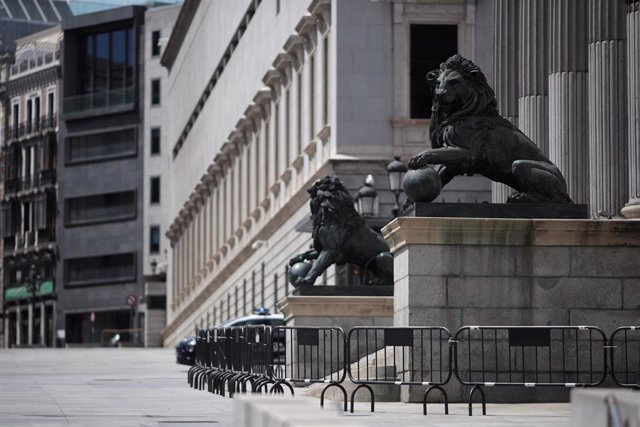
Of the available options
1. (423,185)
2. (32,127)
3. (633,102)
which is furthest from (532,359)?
(32,127)

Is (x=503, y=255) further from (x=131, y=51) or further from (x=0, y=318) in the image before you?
(x=0, y=318)

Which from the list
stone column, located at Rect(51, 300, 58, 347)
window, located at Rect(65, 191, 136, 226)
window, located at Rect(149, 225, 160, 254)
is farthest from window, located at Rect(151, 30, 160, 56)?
stone column, located at Rect(51, 300, 58, 347)

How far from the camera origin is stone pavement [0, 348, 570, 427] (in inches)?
803

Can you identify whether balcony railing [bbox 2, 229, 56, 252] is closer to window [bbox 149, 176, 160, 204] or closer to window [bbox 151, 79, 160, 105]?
window [bbox 149, 176, 160, 204]

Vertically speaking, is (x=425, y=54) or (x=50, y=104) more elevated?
(x=50, y=104)

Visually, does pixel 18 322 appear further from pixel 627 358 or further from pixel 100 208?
pixel 627 358

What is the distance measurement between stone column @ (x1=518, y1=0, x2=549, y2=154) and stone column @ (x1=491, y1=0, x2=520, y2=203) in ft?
3.12

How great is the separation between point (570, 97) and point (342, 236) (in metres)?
4.69

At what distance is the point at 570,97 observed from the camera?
1294 inches

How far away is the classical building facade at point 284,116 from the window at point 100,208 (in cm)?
3476

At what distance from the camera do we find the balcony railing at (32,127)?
477 ft

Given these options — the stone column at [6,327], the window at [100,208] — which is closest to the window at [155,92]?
the window at [100,208]

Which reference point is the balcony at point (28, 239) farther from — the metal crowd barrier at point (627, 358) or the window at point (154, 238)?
the metal crowd barrier at point (627, 358)

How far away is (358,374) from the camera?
78.2ft
